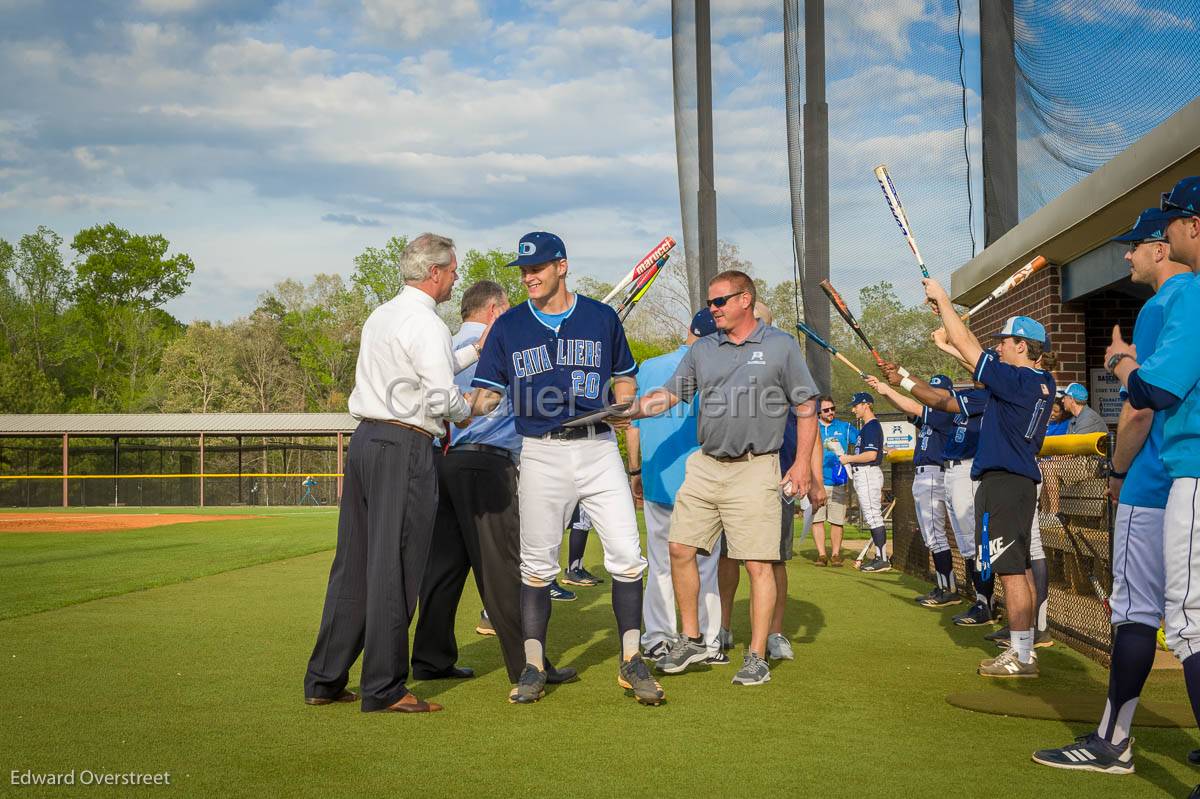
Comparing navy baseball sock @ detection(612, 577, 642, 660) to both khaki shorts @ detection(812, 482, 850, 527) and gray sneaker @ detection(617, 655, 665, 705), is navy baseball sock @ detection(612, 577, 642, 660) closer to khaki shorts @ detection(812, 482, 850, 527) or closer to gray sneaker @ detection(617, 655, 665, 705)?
gray sneaker @ detection(617, 655, 665, 705)

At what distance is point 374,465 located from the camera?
16.6ft

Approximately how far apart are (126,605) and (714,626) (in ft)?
18.2

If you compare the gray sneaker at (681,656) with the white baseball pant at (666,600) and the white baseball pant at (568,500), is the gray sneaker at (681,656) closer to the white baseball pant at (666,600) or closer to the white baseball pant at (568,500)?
A: the white baseball pant at (666,600)

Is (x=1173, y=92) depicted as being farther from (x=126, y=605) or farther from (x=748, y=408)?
(x=126, y=605)

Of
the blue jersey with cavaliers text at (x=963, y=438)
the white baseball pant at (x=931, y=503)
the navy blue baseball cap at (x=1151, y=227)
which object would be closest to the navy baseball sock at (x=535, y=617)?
the navy blue baseball cap at (x=1151, y=227)

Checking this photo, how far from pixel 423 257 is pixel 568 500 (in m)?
1.49

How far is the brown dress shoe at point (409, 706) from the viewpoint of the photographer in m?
4.99

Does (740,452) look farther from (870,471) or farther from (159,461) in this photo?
(159,461)

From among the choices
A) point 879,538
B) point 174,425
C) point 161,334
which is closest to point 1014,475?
point 879,538

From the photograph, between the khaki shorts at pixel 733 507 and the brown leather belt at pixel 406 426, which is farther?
the khaki shorts at pixel 733 507

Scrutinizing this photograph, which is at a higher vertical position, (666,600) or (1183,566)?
(1183,566)

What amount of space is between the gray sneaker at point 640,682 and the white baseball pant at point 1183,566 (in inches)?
92.9

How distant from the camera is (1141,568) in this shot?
3.91 m

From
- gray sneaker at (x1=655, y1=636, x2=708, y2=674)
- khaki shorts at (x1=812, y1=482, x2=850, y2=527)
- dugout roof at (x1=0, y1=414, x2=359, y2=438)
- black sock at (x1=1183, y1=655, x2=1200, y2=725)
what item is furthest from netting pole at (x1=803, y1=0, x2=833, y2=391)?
dugout roof at (x1=0, y1=414, x2=359, y2=438)
